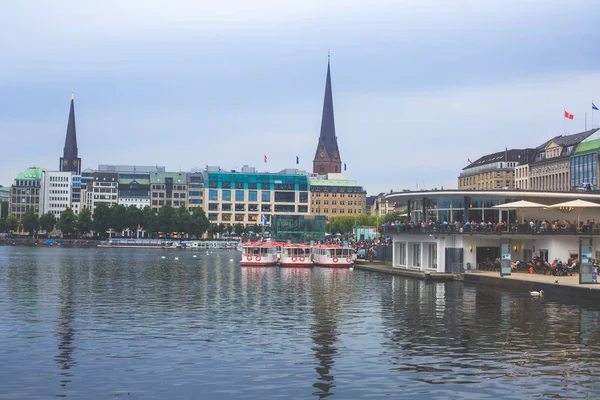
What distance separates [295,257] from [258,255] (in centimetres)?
541

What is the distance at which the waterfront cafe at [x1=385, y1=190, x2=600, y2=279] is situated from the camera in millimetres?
76438

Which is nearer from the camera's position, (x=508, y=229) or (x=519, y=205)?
(x=519, y=205)

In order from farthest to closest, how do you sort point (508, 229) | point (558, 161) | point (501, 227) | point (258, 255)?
1. point (558, 161)
2. point (258, 255)
3. point (501, 227)
4. point (508, 229)

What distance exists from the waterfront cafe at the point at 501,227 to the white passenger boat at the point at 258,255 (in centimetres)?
3571

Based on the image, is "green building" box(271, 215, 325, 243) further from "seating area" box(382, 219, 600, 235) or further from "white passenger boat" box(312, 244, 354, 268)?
"seating area" box(382, 219, 600, 235)

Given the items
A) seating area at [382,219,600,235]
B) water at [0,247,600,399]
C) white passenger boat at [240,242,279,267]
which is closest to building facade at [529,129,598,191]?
white passenger boat at [240,242,279,267]

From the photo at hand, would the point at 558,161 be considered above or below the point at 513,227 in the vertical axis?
above

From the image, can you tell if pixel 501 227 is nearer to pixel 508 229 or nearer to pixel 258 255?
pixel 508 229

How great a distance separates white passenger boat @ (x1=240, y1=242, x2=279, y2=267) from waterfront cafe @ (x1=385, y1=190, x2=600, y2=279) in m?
35.7

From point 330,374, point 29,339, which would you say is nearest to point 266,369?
point 330,374

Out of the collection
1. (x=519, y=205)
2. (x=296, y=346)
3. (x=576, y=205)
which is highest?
(x=519, y=205)

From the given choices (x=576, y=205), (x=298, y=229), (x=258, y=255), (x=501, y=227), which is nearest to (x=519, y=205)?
(x=501, y=227)

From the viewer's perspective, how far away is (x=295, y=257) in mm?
119188

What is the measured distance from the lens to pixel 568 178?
17850 centimetres
